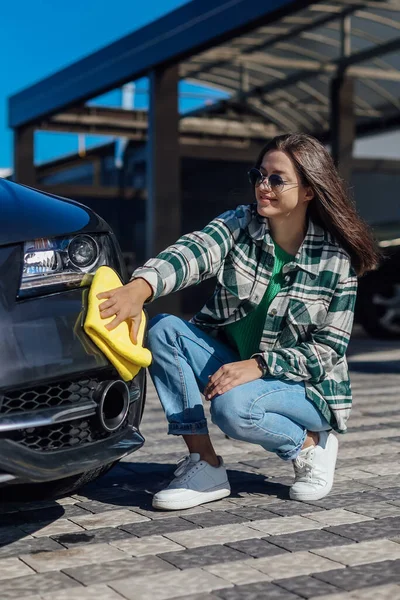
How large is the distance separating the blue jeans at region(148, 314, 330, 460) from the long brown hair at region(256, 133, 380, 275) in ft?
1.76

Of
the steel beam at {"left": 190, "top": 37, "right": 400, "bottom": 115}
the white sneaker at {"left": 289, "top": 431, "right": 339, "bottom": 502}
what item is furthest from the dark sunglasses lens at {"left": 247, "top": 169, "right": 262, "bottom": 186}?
the steel beam at {"left": 190, "top": 37, "right": 400, "bottom": 115}

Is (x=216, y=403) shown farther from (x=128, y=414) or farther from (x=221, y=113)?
(x=221, y=113)

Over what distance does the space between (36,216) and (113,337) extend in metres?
0.43

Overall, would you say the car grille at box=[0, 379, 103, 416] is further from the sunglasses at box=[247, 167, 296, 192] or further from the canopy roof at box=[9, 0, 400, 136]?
the canopy roof at box=[9, 0, 400, 136]

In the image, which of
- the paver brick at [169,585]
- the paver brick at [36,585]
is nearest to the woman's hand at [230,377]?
the paver brick at [169,585]

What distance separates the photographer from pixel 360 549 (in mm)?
2836

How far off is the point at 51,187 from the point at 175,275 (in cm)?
1442

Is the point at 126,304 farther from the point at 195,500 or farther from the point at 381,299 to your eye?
the point at 381,299

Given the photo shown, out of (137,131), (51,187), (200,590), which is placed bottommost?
(200,590)

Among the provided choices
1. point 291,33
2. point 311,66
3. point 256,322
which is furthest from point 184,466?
point 311,66

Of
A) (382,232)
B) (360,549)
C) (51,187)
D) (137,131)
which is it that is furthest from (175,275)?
(137,131)

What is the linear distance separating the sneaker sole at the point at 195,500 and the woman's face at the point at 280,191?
3.33ft

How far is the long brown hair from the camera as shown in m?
3.48

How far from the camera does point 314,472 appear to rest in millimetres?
3482
